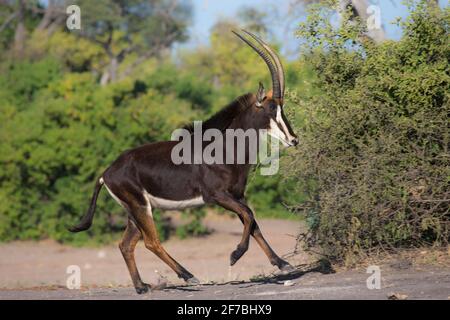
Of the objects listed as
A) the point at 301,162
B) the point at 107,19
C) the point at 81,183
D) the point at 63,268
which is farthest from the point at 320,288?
the point at 107,19

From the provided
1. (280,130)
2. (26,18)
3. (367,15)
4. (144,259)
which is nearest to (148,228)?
(280,130)

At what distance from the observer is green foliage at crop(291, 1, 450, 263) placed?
1015 cm

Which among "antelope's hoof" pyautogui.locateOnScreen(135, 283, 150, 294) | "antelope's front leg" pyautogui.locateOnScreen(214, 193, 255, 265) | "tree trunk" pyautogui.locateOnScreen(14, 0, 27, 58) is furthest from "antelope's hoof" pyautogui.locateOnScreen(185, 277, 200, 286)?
"tree trunk" pyautogui.locateOnScreen(14, 0, 27, 58)

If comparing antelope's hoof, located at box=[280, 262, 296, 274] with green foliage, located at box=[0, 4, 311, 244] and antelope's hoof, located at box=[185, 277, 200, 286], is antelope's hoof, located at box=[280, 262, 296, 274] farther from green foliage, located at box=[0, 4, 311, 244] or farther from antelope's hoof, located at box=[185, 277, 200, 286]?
green foliage, located at box=[0, 4, 311, 244]

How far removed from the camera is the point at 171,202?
9992 mm

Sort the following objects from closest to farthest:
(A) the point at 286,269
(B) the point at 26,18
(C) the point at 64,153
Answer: (A) the point at 286,269
(C) the point at 64,153
(B) the point at 26,18

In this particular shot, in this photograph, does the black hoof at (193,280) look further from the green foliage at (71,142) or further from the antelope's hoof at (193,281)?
the green foliage at (71,142)

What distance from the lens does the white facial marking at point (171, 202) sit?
391 inches

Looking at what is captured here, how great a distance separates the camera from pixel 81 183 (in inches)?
835

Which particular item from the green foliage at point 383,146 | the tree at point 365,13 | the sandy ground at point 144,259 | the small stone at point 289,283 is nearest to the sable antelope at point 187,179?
the small stone at point 289,283

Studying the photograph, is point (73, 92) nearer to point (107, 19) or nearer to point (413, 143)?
point (413, 143)

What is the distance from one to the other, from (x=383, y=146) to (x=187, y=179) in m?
2.52

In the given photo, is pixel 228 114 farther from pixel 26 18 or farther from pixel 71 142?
pixel 26 18

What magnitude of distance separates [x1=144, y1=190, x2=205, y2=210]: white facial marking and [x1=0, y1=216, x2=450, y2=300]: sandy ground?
95cm
